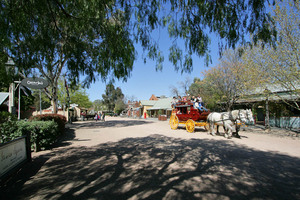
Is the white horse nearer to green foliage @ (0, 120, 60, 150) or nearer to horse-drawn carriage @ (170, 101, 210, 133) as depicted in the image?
horse-drawn carriage @ (170, 101, 210, 133)

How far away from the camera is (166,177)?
4340 millimetres

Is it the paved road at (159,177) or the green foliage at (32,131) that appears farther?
the green foliage at (32,131)

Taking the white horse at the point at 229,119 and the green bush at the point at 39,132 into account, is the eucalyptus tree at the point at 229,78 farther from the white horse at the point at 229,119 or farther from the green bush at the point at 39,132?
the green bush at the point at 39,132

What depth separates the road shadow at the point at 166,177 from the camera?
3.48 meters

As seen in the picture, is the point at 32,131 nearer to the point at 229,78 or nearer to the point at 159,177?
the point at 159,177

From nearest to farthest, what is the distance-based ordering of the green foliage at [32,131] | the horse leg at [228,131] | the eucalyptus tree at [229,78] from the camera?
the green foliage at [32,131] < the horse leg at [228,131] < the eucalyptus tree at [229,78]

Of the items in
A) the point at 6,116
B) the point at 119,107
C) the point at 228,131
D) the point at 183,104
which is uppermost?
the point at 119,107

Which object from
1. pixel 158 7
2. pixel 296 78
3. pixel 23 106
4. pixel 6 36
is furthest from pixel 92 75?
pixel 23 106

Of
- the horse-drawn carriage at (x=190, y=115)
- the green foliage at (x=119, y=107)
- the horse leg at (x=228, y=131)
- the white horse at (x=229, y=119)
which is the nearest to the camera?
the white horse at (x=229, y=119)

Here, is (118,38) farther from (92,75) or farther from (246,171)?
(246,171)

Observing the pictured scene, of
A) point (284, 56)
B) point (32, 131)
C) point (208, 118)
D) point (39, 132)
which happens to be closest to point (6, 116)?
point (32, 131)

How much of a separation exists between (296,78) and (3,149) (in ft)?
49.5

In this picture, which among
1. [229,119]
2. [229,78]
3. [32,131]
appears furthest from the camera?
[229,78]

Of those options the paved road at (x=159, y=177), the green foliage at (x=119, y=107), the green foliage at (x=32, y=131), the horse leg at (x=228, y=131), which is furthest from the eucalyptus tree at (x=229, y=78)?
the green foliage at (x=119, y=107)
